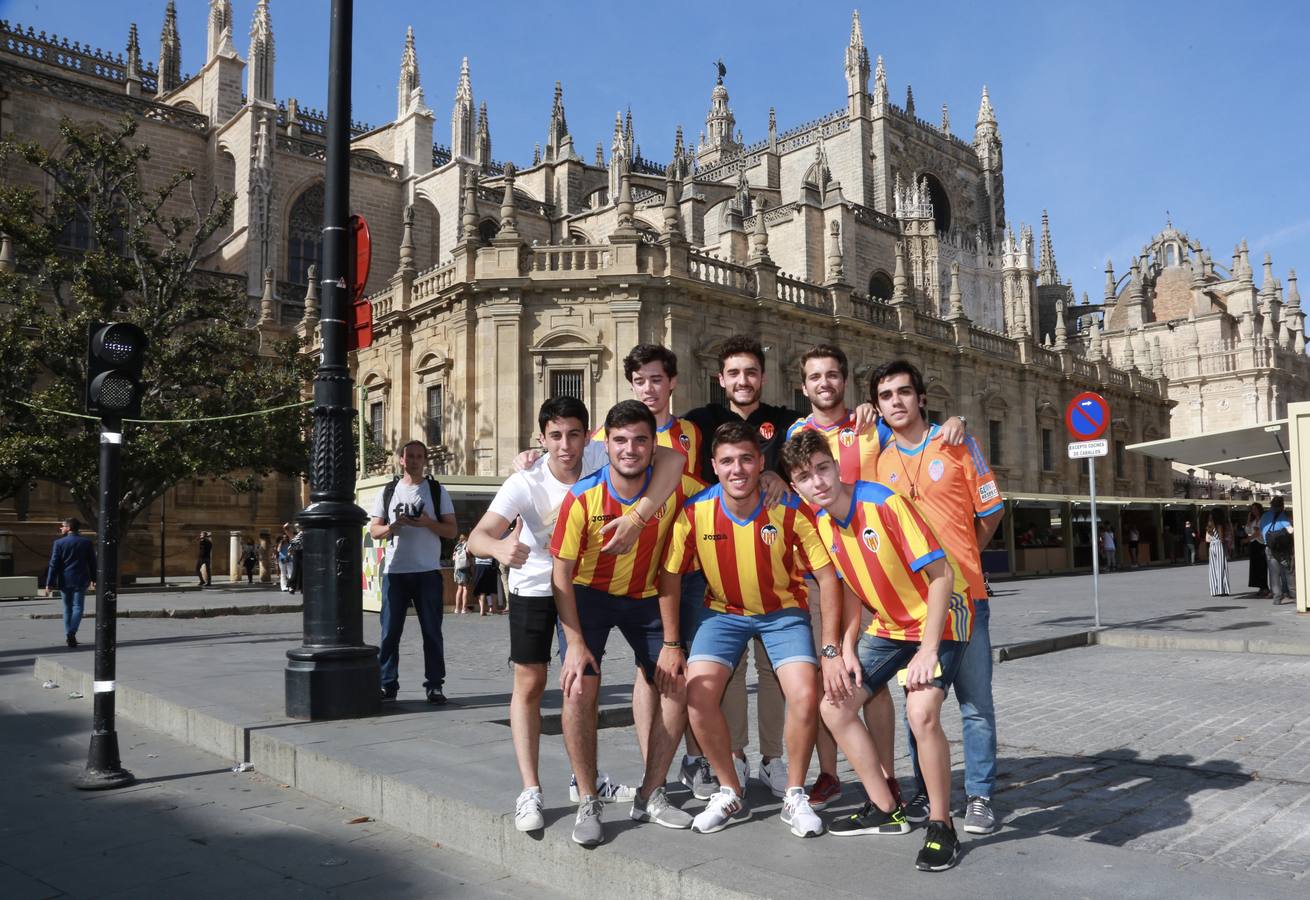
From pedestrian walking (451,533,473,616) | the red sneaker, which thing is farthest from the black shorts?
pedestrian walking (451,533,473,616)

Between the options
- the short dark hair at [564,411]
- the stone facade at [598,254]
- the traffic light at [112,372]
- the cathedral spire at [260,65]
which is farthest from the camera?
the cathedral spire at [260,65]

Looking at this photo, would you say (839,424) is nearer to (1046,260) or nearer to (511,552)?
(511,552)

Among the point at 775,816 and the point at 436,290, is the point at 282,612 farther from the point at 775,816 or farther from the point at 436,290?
the point at 775,816

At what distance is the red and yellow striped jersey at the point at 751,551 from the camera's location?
375cm

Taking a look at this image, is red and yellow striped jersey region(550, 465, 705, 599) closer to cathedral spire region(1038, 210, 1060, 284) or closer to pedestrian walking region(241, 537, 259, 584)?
pedestrian walking region(241, 537, 259, 584)

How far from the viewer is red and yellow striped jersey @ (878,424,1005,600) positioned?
3877 mm

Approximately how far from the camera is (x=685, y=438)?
443 cm

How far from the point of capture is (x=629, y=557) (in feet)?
12.8

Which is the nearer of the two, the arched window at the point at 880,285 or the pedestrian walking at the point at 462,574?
the pedestrian walking at the point at 462,574

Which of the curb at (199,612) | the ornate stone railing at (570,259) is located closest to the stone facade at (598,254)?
the ornate stone railing at (570,259)

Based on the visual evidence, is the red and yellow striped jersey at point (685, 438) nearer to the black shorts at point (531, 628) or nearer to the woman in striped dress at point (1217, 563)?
the black shorts at point (531, 628)

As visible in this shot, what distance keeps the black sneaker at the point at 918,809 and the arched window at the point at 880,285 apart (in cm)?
3807

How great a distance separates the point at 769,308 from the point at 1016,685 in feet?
57.0

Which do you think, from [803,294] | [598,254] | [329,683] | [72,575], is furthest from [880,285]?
[329,683]
